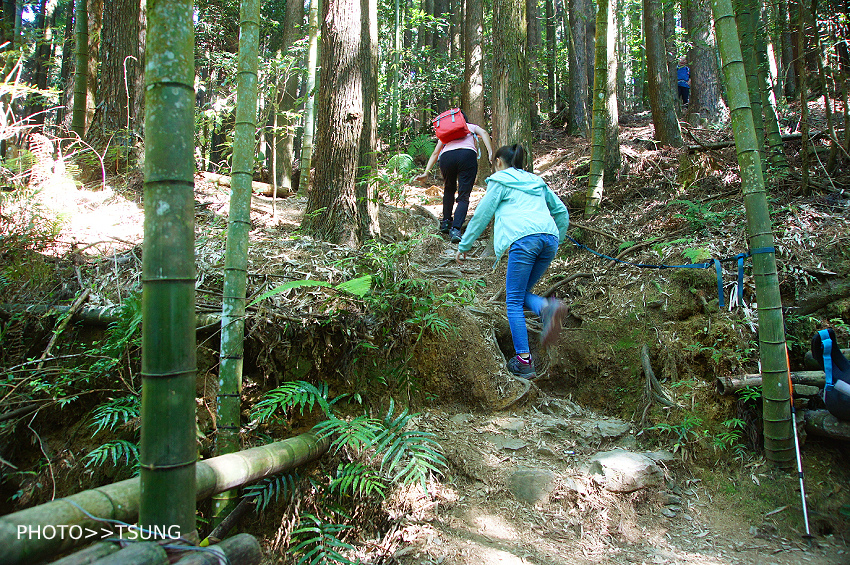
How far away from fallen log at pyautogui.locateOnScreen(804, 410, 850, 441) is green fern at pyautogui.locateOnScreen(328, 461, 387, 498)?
3.02 meters

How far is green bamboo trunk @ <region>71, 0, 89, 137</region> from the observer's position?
291 inches

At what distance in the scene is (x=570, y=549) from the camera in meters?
2.80

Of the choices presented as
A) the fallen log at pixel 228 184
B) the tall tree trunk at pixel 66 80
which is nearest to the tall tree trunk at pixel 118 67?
the tall tree trunk at pixel 66 80

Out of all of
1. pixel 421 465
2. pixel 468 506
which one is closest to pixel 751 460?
pixel 468 506

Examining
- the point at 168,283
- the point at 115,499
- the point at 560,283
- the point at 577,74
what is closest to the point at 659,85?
the point at 560,283

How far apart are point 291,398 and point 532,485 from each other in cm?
179

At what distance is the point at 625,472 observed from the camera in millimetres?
3201

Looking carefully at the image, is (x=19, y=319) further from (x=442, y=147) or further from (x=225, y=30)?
(x=225, y=30)

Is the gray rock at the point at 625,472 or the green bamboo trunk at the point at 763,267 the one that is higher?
the green bamboo trunk at the point at 763,267

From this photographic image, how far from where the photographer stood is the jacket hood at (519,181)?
4.11 metres

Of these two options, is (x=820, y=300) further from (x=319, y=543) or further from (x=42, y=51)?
(x=42, y=51)

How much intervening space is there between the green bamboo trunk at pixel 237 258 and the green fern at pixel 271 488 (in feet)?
0.45

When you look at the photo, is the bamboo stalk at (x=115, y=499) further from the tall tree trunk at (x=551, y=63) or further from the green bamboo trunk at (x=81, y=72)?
the tall tree trunk at (x=551, y=63)

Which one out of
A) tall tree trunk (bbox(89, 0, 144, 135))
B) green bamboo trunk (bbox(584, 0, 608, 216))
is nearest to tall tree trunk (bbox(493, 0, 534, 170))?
green bamboo trunk (bbox(584, 0, 608, 216))
